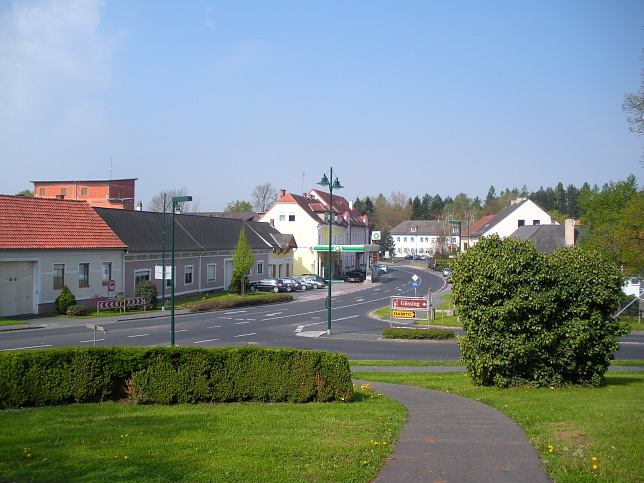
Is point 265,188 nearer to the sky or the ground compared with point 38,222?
nearer to the sky

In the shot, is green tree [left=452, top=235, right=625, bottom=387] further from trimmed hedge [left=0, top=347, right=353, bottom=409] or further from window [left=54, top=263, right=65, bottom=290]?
window [left=54, top=263, right=65, bottom=290]

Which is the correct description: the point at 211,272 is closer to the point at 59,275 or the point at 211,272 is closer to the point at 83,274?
the point at 83,274

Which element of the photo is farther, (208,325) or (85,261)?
(85,261)

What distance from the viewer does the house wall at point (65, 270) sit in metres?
33.2

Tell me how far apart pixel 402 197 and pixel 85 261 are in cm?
14891

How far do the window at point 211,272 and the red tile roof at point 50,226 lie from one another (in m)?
11.8

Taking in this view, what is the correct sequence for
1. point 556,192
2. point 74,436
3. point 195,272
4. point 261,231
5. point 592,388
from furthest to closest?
point 556,192, point 261,231, point 195,272, point 592,388, point 74,436

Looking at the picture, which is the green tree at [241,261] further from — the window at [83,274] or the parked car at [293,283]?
the window at [83,274]

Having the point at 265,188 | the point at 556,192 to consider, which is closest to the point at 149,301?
the point at 265,188

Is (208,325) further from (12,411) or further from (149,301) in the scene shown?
(12,411)

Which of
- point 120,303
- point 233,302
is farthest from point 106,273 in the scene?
point 233,302

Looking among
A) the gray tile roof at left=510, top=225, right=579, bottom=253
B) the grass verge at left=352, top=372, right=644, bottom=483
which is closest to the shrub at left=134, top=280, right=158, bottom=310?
the grass verge at left=352, top=372, right=644, bottom=483

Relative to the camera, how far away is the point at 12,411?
10594mm

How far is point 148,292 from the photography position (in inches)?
1512
